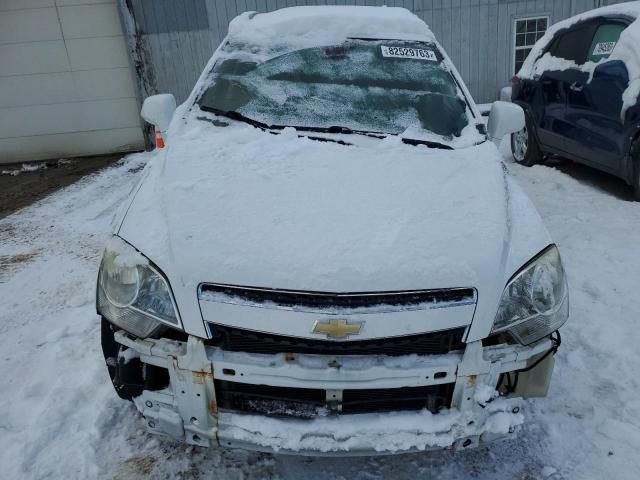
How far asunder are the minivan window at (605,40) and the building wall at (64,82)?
7.03 metres

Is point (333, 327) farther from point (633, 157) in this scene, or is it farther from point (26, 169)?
point (26, 169)

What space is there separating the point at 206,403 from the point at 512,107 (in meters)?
2.50

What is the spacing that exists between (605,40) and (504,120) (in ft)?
11.4

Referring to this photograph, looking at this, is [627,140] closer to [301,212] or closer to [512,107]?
[512,107]

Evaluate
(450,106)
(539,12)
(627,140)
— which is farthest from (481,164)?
→ (539,12)

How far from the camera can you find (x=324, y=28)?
138 inches

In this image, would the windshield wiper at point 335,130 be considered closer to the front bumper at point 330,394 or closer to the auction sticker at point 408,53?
the auction sticker at point 408,53

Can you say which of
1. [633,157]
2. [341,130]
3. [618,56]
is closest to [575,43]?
[618,56]

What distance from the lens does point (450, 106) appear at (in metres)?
3.12

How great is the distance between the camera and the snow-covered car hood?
73.8 inches

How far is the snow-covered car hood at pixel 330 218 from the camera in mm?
1874

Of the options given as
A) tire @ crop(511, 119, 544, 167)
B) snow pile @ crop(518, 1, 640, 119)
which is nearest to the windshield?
snow pile @ crop(518, 1, 640, 119)

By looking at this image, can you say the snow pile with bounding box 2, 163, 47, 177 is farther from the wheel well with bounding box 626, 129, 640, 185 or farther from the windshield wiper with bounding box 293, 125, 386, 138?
the wheel well with bounding box 626, 129, 640, 185

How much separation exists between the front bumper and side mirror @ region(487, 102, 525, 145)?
1.69 meters
